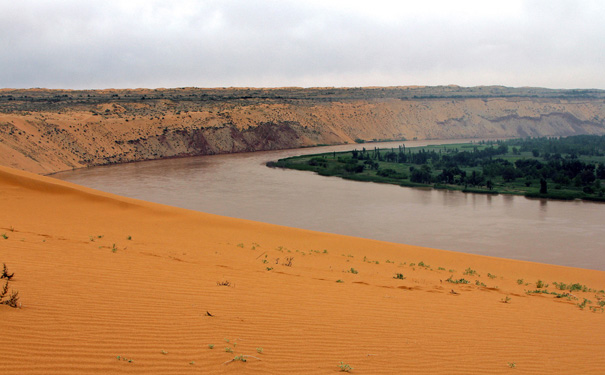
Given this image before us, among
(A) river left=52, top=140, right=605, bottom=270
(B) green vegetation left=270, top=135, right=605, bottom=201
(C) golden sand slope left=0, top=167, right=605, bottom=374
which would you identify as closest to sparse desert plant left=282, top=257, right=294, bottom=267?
(C) golden sand slope left=0, top=167, right=605, bottom=374

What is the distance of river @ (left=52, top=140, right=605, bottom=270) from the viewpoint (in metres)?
17.8

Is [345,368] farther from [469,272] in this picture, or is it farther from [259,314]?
[469,272]

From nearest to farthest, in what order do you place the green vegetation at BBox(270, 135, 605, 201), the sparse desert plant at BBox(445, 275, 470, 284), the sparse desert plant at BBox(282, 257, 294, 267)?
the sparse desert plant at BBox(445, 275, 470, 284)
the sparse desert plant at BBox(282, 257, 294, 267)
the green vegetation at BBox(270, 135, 605, 201)

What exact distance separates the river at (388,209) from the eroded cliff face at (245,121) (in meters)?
8.60

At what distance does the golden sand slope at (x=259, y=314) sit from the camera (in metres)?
4.31

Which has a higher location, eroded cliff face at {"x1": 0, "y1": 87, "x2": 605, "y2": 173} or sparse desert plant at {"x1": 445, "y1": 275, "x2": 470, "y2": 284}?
eroded cliff face at {"x1": 0, "y1": 87, "x2": 605, "y2": 173}

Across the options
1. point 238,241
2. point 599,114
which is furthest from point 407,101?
point 238,241

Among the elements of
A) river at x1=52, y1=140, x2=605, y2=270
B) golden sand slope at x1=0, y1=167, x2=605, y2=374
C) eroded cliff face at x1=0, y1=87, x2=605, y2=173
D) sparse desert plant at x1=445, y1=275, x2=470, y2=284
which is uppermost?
eroded cliff face at x1=0, y1=87, x2=605, y2=173

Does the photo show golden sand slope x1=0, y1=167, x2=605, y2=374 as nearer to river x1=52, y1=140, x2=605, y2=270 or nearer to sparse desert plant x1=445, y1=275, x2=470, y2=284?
sparse desert plant x1=445, y1=275, x2=470, y2=284

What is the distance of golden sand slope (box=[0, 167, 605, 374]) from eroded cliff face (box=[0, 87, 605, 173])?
34082mm

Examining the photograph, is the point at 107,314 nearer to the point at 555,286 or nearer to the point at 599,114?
the point at 555,286

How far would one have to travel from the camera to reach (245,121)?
64625 mm

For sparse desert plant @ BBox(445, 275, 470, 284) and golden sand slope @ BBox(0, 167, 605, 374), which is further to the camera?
sparse desert plant @ BBox(445, 275, 470, 284)

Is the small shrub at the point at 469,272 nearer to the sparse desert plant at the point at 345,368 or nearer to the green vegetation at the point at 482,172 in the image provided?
the sparse desert plant at the point at 345,368
